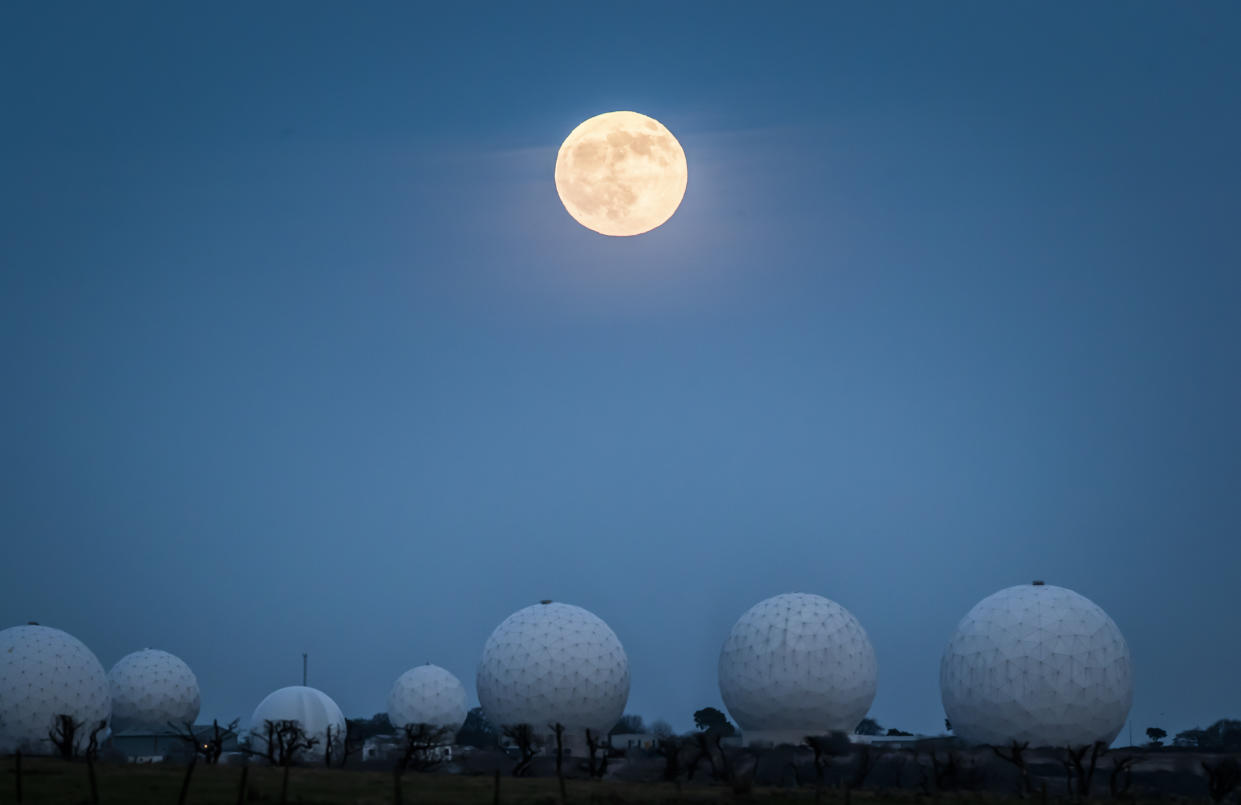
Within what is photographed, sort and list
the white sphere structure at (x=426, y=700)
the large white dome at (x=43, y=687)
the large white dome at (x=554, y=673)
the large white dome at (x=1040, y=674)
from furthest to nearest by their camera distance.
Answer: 1. the white sphere structure at (x=426, y=700)
2. the large white dome at (x=554, y=673)
3. the large white dome at (x=43, y=687)
4. the large white dome at (x=1040, y=674)

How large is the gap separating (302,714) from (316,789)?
38.8m

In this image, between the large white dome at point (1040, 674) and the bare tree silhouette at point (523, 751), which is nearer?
the bare tree silhouette at point (523, 751)

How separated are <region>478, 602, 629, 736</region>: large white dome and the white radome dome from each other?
10.4m

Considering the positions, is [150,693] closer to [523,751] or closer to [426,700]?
[426,700]

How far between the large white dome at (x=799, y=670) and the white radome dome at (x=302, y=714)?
24.0 metres

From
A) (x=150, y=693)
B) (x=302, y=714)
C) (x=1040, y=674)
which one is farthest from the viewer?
(x=150, y=693)

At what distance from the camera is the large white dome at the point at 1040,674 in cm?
5919

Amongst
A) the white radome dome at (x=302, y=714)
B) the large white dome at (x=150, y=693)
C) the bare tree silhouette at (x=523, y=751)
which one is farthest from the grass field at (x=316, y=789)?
the large white dome at (x=150, y=693)

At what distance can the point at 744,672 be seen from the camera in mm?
66000

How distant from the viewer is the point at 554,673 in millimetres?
67438

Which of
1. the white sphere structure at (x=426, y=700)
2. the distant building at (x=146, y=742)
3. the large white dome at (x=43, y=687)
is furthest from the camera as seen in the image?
the white sphere structure at (x=426, y=700)

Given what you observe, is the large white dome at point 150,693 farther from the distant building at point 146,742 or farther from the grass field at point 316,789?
the grass field at point 316,789

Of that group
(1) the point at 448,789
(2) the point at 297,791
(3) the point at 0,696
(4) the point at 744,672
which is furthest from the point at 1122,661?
(3) the point at 0,696

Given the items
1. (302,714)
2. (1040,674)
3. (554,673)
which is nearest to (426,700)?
(302,714)
